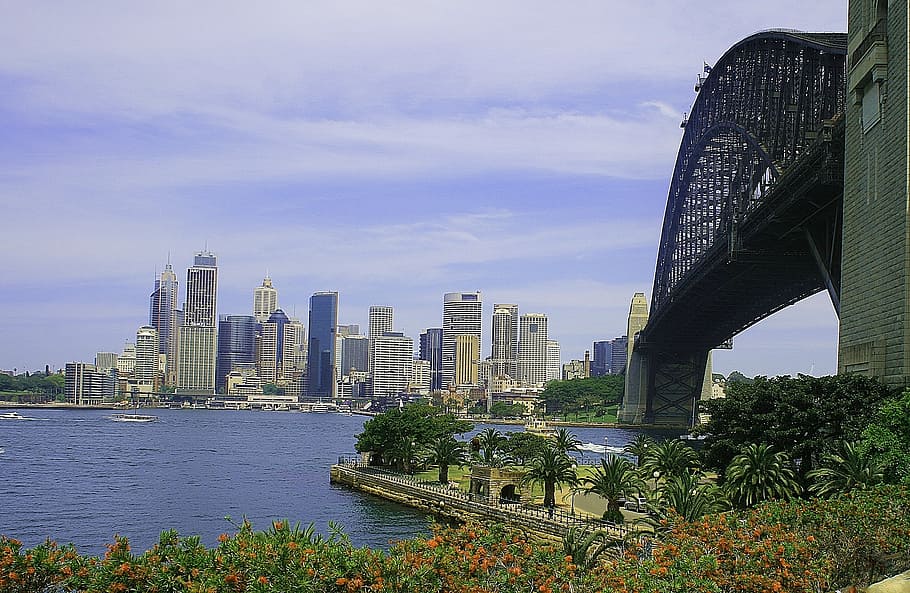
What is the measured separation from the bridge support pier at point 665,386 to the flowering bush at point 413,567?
130 metres

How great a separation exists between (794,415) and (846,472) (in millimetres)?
8012

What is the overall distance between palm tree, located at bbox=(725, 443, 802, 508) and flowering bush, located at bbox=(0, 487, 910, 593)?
22.0 meters

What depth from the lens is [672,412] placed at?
15912 cm

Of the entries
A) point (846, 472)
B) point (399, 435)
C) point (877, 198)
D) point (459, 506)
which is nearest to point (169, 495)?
point (399, 435)

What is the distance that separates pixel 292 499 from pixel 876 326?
41651 mm

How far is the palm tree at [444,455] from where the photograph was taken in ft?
225

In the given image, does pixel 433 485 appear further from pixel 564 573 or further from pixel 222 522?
pixel 564 573

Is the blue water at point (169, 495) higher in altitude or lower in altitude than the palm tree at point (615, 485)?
lower

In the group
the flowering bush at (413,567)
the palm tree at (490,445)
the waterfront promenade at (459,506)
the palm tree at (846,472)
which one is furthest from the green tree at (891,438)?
the palm tree at (490,445)

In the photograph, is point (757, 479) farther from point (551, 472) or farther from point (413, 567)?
point (413, 567)

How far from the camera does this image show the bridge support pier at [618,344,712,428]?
14962 cm

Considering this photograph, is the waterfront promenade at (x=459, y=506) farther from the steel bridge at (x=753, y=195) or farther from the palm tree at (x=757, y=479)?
the steel bridge at (x=753, y=195)

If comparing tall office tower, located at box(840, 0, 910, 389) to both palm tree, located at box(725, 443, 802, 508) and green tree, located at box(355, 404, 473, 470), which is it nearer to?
palm tree, located at box(725, 443, 802, 508)

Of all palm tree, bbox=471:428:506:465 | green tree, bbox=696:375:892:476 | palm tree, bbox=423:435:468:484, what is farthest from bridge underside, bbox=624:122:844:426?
palm tree, bbox=423:435:468:484
